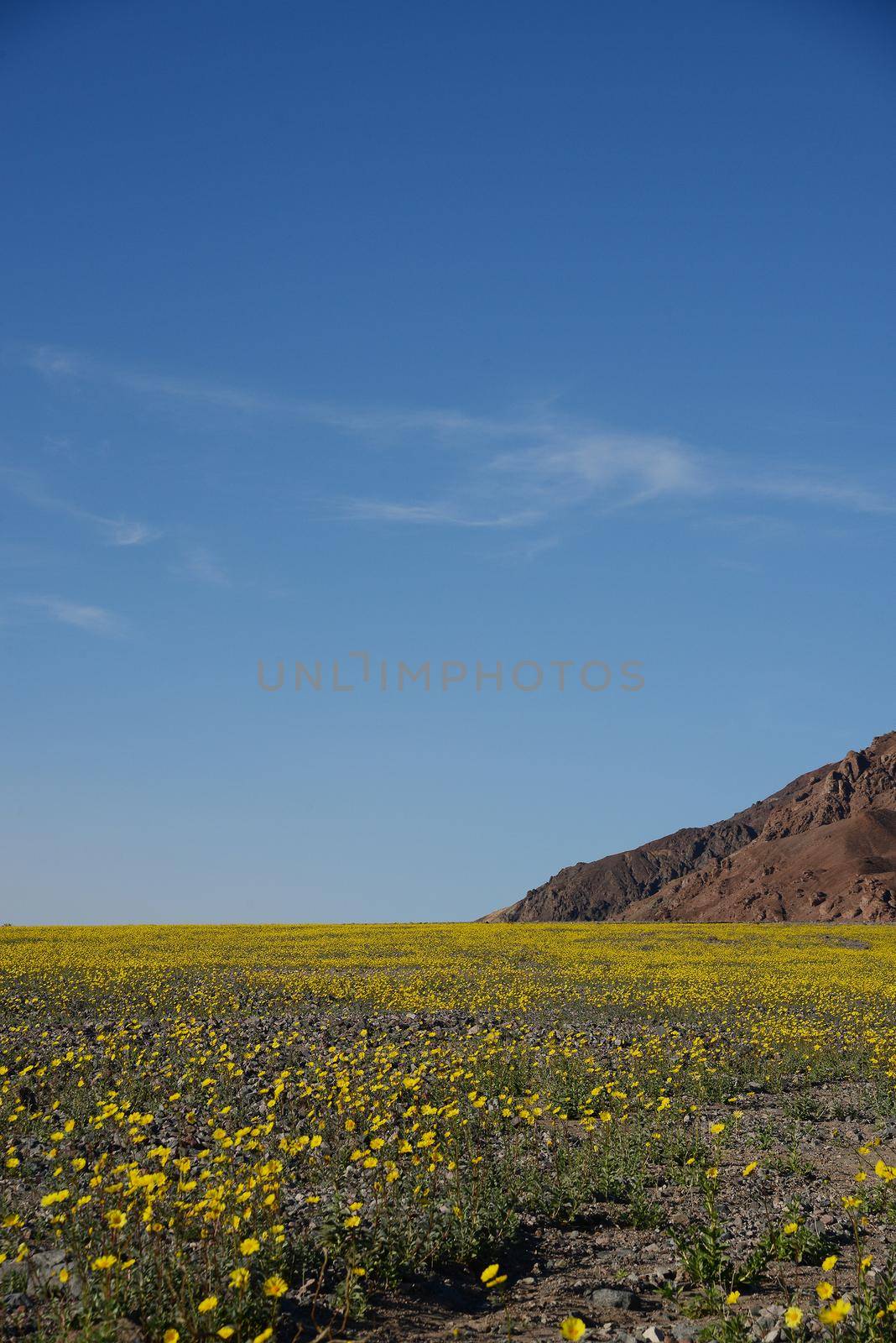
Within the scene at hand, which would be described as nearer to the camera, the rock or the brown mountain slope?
the rock

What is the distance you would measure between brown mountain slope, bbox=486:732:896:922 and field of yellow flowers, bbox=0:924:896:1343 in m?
68.9

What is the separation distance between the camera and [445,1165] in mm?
8812

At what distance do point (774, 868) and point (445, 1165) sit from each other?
103 m

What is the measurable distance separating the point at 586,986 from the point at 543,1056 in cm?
1103

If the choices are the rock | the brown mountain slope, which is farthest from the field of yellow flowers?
the brown mountain slope

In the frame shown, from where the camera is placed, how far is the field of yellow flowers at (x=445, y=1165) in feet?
18.5

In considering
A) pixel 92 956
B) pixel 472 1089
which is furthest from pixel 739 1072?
pixel 92 956

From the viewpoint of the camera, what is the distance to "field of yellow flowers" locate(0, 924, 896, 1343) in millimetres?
5641

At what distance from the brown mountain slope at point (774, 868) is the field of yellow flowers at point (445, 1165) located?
226 feet

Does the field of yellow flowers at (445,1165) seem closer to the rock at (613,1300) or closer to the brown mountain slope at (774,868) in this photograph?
the rock at (613,1300)

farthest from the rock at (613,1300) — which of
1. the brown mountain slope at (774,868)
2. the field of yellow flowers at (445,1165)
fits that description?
the brown mountain slope at (774,868)

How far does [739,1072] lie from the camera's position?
44.4 feet

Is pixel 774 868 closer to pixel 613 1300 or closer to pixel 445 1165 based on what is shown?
pixel 445 1165

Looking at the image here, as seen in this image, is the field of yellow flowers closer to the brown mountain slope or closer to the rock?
the rock
